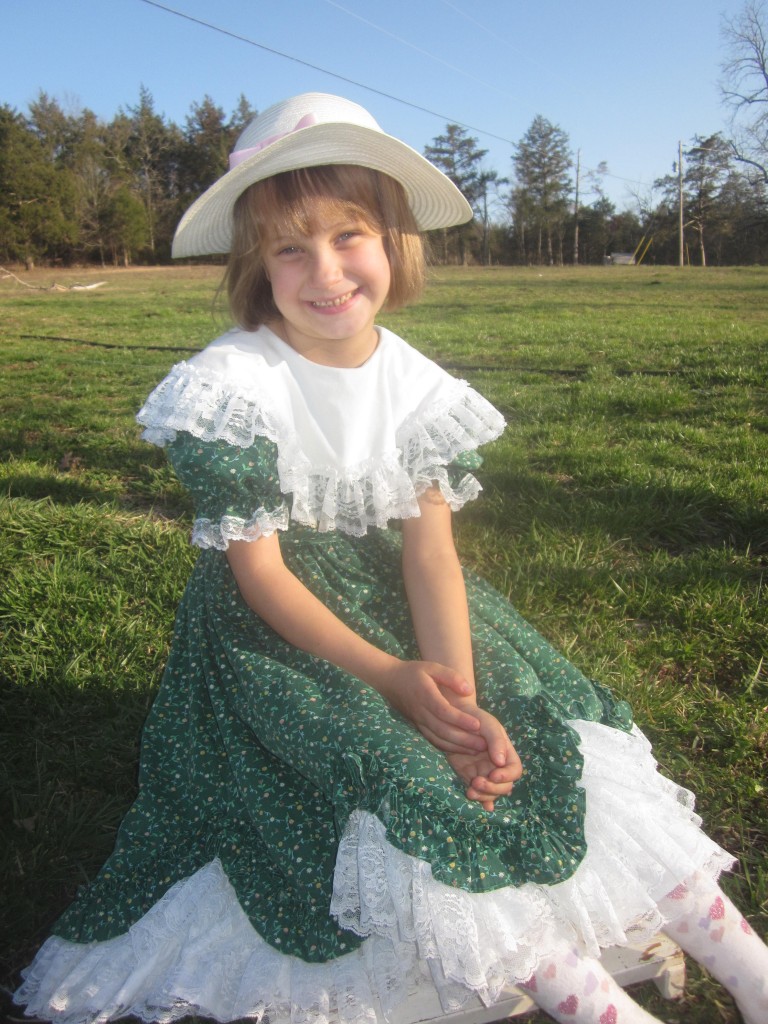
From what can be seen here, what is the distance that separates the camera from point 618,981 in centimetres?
152

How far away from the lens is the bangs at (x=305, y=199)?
178 cm

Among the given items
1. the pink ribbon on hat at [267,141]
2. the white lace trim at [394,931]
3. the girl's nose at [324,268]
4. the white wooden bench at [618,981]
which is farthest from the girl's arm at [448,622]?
the pink ribbon on hat at [267,141]

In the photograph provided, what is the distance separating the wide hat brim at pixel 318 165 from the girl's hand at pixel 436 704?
41.4 inches

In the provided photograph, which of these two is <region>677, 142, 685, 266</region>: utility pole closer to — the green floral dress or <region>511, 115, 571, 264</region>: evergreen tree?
<region>511, 115, 571, 264</region>: evergreen tree

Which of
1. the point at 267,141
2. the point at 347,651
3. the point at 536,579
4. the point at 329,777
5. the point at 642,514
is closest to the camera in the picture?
the point at 329,777

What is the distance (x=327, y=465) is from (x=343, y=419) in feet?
0.36

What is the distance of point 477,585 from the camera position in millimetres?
2061

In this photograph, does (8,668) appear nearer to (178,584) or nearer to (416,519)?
(178,584)

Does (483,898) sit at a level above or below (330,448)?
below

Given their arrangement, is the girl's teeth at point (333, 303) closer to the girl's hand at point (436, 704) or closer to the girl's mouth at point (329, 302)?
the girl's mouth at point (329, 302)

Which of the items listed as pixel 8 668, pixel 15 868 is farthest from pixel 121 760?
pixel 8 668

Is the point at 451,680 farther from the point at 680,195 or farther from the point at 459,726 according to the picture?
the point at 680,195

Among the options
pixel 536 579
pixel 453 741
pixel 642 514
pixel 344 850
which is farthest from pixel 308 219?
pixel 642 514

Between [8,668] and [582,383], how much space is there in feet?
16.3
